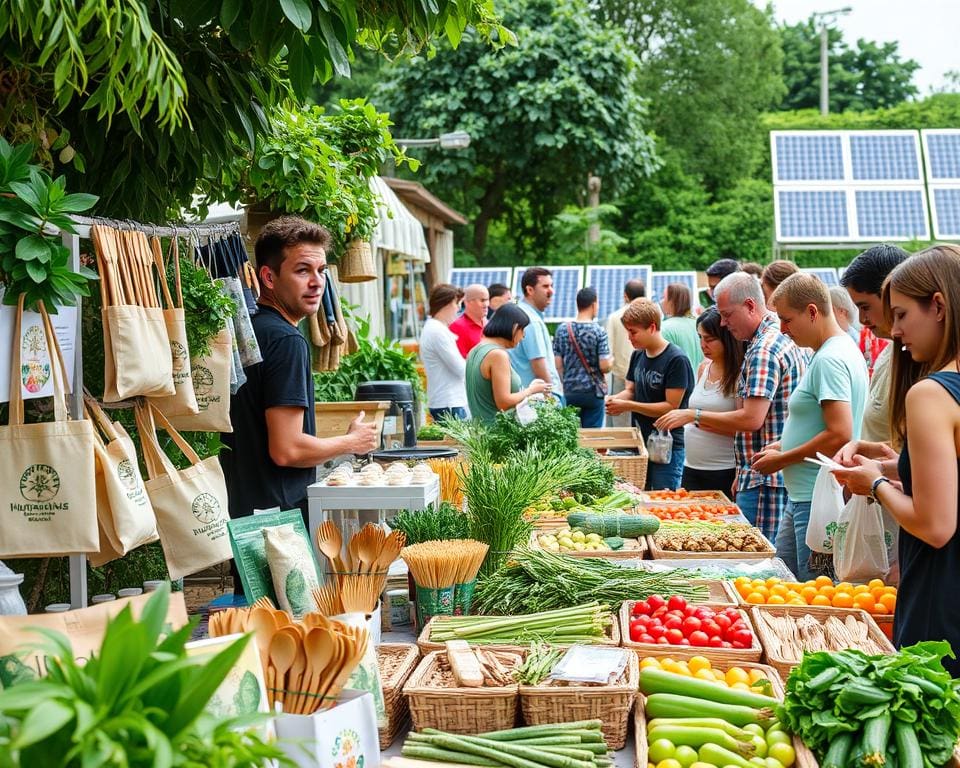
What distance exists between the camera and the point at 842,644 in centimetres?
308

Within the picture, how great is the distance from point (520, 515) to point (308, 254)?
1.20 m

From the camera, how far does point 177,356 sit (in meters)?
3.07

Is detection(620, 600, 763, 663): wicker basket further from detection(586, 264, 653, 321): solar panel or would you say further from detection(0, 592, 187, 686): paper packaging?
detection(586, 264, 653, 321): solar panel

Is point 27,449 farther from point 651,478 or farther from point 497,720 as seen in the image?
point 651,478

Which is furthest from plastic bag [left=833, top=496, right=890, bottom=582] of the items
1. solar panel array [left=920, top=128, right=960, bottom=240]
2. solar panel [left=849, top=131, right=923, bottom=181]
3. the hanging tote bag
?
solar panel [left=849, top=131, right=923, bottom=181]

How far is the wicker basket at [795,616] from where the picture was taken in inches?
112

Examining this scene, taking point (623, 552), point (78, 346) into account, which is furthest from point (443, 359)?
point (78, 346)

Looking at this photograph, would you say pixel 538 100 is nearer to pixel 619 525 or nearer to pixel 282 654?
pixel 619 525

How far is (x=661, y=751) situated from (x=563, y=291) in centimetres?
1394

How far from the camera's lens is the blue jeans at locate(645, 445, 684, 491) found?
23.4 ft

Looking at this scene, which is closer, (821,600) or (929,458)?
(929,458)

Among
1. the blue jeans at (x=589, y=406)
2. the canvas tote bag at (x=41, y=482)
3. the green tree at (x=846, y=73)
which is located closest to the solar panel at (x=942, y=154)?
the blue jeans at (x=589, y=406)

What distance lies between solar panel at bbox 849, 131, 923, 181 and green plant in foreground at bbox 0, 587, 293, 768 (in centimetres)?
1778

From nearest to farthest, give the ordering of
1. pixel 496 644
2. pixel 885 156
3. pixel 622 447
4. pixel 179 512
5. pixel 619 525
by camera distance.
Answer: pixel 496 644, pixel 179 512, pixel 619 525, pixel 622 447, pixel 885 156
